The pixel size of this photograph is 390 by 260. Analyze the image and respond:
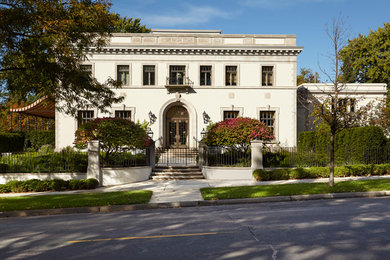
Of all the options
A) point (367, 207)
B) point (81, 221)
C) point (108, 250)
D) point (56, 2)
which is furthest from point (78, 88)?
point (367, 207)

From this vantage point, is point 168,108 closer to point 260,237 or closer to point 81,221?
point 81,221

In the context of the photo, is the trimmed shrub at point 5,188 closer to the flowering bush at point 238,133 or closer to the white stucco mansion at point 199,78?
the flowering bush at point 238,133

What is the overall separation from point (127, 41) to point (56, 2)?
12486 mm

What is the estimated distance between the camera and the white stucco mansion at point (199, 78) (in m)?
22.7

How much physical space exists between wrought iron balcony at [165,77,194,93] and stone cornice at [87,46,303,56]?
218cm

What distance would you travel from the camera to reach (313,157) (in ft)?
51.1

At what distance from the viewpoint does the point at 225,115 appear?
2328cm

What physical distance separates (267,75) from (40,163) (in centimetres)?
1837

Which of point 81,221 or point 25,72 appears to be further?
point 25,72

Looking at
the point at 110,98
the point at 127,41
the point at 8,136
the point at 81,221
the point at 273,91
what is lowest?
the point at 81,221

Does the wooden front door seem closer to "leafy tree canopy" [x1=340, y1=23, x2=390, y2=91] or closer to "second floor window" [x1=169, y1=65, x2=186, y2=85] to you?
"second floor window" [x1=169, y1=65, x2=186, y2=85]

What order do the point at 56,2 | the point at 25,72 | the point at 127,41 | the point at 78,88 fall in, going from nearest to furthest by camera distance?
1. the point at 56,2
2. the point at 25,72
3. the point at 78,88
4. the point at 127,41

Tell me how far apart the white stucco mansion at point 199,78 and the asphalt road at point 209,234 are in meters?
15.2

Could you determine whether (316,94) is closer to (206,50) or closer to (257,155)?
(206,50)
